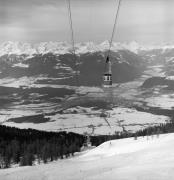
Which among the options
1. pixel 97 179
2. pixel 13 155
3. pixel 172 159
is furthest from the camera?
pixel 13 155

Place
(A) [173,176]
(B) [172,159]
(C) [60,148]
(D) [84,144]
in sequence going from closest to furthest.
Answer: (A) [173,176], (B) [172,159], (C) [60,148], (D) [84,144]

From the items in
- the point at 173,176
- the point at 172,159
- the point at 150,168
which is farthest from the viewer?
the point at 172,159

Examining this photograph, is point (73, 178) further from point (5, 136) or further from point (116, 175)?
point (5, 136)

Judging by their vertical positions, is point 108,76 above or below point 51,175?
above

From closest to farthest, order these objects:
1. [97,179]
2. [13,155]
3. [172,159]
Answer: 1. [97,179]
2. [172,159]
3. [13,155]

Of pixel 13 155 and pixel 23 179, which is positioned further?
pixel 13 155

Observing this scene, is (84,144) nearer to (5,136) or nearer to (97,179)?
(5,136)

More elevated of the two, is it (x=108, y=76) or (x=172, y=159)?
(x=108, y=76)

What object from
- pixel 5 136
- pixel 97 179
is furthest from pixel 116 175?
pixel 5 136

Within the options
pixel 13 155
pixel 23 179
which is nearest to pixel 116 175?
pixel 23 179
